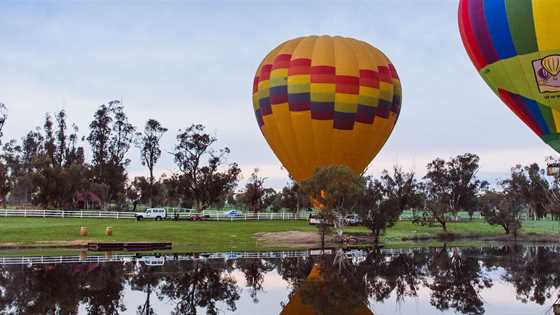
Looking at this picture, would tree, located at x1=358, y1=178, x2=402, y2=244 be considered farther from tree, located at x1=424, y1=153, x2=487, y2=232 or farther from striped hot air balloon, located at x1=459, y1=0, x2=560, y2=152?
tree, located at x1=424, y1=153, x2=487, y2=232

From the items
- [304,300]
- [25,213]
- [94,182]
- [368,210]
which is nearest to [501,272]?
[304,300]

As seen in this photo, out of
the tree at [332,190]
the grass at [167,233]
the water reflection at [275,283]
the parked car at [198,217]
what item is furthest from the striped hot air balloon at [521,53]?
the parked car at [198,217]

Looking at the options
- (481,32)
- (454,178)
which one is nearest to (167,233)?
(481,32)

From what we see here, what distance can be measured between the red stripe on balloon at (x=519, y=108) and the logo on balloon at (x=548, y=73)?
79.6 inches

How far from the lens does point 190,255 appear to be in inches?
1332

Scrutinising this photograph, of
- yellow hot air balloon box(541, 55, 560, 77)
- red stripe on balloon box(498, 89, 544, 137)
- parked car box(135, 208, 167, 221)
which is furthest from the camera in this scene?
parked car box(135, 208, 167, 221)

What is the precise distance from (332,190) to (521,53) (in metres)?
16.8

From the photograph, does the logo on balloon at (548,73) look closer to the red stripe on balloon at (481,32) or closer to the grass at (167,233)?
the red stripe on balloon at (481,32)

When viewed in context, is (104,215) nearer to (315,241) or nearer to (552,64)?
(315,241)

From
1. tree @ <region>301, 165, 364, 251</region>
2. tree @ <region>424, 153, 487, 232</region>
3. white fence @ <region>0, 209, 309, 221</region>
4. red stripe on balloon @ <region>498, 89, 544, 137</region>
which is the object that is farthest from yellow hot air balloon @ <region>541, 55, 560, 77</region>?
tree @ <region>424, 153, 487, 232</region>

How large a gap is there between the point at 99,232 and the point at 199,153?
36.5m

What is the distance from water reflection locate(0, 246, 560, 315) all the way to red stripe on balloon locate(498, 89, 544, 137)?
7254 millimetres

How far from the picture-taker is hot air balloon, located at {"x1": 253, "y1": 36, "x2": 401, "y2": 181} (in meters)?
48.3

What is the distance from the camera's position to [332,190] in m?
43.0
